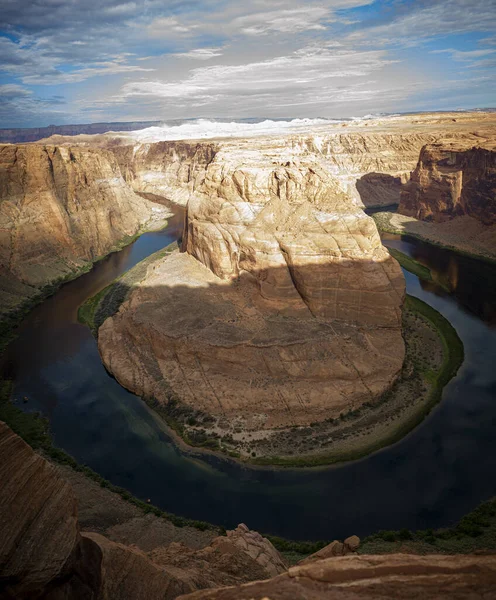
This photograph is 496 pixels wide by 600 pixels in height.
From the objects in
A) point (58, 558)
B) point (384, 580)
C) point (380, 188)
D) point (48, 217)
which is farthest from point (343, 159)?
point (58, 558)

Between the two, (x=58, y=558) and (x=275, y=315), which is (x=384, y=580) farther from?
(x=275, y=315)

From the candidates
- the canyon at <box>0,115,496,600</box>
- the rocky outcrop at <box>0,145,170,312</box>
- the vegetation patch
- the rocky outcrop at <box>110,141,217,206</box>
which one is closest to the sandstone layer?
the rocky outcrop at <box>110,141,217,206</box>

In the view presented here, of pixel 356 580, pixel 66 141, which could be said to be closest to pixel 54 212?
pixel 356 580

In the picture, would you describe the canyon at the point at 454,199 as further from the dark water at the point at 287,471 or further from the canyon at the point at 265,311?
the canyon at the point at 265,311

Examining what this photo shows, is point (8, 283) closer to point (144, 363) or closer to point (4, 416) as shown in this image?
point (4, 416)

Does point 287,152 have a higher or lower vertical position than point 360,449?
higher
